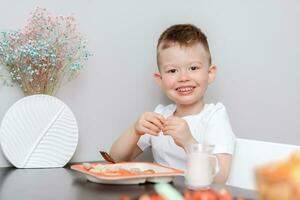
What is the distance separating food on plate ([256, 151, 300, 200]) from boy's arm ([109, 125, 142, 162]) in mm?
1063

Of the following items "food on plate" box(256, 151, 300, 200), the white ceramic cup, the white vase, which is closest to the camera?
"food on plate" box(256, 151, 300, 200)

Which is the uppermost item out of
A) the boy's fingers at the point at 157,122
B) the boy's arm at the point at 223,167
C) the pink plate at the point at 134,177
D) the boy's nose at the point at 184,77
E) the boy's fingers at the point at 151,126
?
the boy's nose at the point at 184,77

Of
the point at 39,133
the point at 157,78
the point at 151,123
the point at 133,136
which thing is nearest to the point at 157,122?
the point at 151,123

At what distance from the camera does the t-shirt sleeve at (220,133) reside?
1303 millimetres

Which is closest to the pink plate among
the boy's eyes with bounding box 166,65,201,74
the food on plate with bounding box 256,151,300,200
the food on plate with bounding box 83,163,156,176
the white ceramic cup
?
the food on plate with bounding box 83,163,156,176

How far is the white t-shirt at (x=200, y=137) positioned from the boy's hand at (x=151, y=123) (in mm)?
150

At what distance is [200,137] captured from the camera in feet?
4.60

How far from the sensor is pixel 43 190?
1.00m

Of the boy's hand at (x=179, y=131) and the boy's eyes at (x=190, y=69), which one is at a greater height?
the boy's eyes at (x=190, y=69)

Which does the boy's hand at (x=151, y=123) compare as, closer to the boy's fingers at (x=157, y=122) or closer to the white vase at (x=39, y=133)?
the boy's fingers at (x=157, y=122)

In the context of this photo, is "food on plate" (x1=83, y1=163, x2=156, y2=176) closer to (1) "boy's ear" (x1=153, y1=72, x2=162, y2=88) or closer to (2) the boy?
(2) the boy

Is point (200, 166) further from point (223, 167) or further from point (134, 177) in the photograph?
point (223, 167)

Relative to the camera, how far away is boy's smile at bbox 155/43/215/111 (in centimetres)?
141

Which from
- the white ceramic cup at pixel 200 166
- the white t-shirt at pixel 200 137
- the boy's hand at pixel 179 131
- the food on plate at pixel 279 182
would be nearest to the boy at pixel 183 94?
the white t-shirt at pixel 200 137
